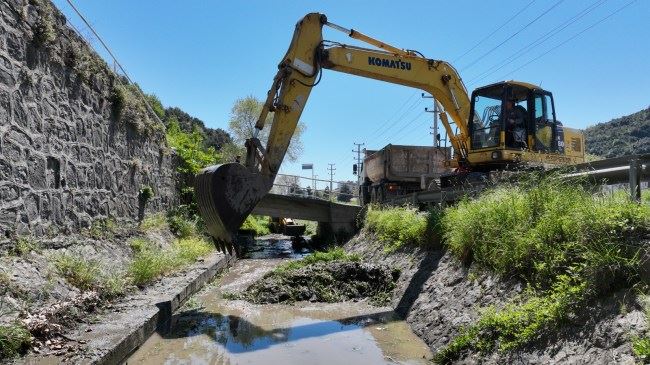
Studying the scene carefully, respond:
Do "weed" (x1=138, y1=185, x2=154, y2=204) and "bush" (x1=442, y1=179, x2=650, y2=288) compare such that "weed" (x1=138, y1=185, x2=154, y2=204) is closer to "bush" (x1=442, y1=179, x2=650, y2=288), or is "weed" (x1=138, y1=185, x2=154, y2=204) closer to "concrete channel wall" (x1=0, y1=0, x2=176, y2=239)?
"concrete channel wall" (x1=0, y1=0, x2=176, y2=239)

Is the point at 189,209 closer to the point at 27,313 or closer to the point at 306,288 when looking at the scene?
the point at 306,288

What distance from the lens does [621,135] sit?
77.8m

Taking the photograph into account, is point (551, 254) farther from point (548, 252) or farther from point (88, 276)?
point (88, 276)

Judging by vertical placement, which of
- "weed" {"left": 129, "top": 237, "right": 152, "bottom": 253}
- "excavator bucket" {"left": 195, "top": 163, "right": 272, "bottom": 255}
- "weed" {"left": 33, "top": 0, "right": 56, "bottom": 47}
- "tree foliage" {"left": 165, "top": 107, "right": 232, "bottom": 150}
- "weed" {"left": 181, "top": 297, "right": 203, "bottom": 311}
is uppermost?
"tree foliage" {"left": 165, "top": 107, "right": 232, "bottom": 150}

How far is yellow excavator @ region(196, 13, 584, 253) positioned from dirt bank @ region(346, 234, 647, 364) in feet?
8.99

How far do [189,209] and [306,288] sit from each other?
8.36 metres

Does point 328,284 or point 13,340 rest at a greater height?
point 13,340

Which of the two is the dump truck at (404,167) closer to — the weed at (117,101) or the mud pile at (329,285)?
the mud pile at (329,285)

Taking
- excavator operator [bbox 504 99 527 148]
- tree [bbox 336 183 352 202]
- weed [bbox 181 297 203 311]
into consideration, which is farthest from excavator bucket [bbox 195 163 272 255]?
tree [bbox 336 183 352 202]

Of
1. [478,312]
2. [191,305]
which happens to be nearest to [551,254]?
[478,312]

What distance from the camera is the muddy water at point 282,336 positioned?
244 inches

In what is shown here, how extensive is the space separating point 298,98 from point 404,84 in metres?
3.29

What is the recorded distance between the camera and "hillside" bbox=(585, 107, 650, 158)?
70375 millimetres

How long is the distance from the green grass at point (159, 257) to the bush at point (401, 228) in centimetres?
483
